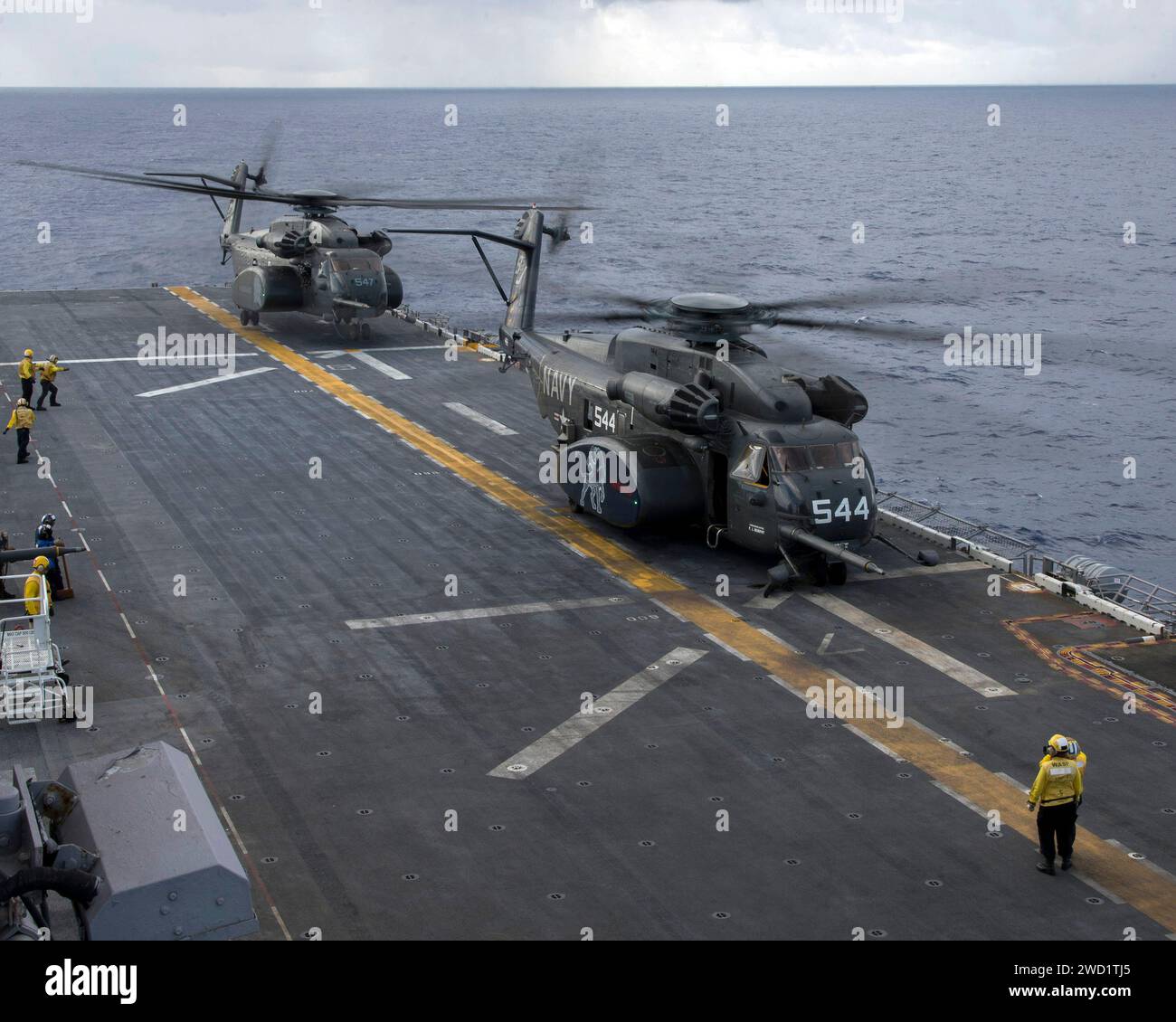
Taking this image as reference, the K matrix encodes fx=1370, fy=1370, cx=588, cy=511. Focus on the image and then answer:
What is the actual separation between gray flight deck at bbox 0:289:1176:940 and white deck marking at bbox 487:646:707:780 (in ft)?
0.35

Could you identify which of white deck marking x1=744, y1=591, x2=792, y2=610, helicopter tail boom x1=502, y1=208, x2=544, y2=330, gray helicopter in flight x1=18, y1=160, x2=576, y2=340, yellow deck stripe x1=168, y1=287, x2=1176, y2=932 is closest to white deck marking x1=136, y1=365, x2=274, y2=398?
gray helicopter in flight x1=18, y1=160, x2=576, y2=340

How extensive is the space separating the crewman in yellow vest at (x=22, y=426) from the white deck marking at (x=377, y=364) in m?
13.3

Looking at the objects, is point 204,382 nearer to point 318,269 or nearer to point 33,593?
point 318,269

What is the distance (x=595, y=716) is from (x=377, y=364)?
27.4 metres

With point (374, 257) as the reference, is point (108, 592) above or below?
below

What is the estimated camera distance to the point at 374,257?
47.7m

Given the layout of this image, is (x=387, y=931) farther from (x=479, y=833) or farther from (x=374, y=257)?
(x=374, y=257)

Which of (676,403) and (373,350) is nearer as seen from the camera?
(676,403)

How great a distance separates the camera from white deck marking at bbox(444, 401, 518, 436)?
38.4 meters

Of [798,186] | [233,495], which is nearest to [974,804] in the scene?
[233,495]

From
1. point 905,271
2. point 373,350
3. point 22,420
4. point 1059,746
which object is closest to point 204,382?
point 373,350

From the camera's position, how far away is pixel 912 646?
24.1 meters
